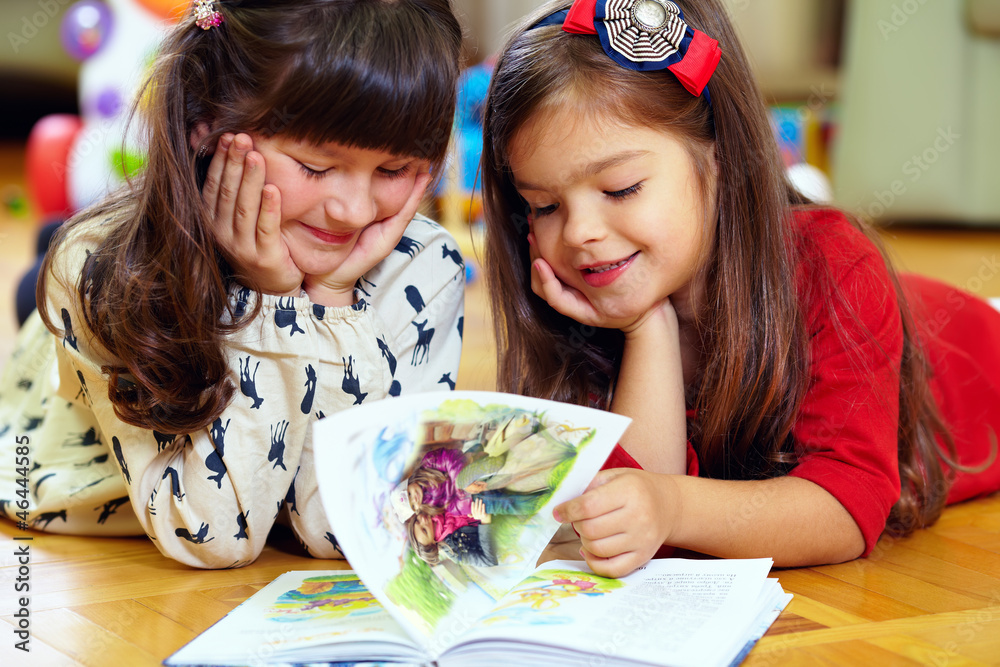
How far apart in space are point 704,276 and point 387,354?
0.31 meters

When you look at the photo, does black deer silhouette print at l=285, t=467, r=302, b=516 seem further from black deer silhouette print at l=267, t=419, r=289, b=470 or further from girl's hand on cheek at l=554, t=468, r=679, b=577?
girl's hand on cheek at l=554, t=468, r=679, b=577

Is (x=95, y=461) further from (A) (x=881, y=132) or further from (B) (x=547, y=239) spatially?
(A) (x=881, y=132)

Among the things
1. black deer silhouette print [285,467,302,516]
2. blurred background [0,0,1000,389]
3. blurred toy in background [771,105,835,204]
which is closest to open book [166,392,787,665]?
black deer silhouette print [285,467,302,516]

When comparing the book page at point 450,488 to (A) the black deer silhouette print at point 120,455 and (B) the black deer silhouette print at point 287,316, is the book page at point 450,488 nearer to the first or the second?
(B) the black deer silhouette print at point 287,316

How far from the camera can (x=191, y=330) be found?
0.74 metres

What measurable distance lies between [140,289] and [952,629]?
26.1 inches

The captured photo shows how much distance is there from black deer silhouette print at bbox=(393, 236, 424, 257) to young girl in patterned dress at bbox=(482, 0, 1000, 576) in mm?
74

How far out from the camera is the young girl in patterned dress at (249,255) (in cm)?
71

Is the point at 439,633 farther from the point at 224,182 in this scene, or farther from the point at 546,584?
the point at 224,182

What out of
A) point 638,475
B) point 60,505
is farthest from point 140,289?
point 638,475

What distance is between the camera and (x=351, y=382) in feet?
2.65

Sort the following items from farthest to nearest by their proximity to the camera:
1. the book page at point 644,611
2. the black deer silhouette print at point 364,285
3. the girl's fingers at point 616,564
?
1. the black deer silhouette print at point 364,285
2. the girl's fingers at point 616,564
3. the book page at point 644,611

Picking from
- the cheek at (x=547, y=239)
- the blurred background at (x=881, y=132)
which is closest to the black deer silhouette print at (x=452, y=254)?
the cheek at (x=547, y=239)

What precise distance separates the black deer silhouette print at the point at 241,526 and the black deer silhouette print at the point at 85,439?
0.27 metres
